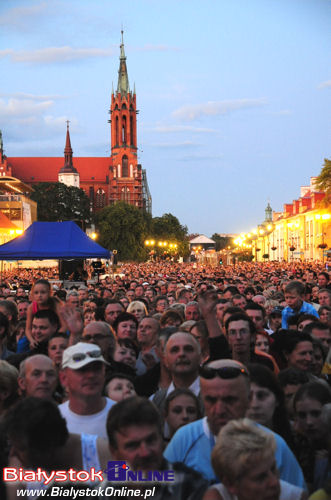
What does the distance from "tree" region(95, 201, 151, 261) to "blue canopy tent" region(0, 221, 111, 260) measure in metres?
77.0

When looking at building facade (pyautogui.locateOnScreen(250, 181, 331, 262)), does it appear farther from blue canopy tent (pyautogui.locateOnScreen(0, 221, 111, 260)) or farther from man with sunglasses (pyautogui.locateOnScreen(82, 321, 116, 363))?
man with sunglasses (pyautogui.locateOnScreen(82, 321, 116, 363))

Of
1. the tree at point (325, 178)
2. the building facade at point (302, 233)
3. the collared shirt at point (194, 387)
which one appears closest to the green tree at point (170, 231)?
the building facade at point (302, 233)

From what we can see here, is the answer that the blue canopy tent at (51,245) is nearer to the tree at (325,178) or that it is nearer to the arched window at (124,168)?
the tree at (325,178)

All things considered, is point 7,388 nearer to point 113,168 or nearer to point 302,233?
point 302,233

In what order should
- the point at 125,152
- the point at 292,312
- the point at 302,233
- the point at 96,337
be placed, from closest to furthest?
the point at 96,337 < the point at 292,312 < the point at 302,233 < the point at 125,152

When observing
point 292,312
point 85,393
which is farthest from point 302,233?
point 85,393

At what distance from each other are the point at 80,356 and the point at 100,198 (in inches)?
5915

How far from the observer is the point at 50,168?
511 ft

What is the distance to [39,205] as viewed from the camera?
10350 cm

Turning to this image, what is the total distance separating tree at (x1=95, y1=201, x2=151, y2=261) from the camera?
96562 mm

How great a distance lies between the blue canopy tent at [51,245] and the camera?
17656mm

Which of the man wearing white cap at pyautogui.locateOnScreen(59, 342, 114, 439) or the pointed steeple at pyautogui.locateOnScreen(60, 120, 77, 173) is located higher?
the pointed steeple at pyautogui.locateOnScreen(60, 120, 77, 173)

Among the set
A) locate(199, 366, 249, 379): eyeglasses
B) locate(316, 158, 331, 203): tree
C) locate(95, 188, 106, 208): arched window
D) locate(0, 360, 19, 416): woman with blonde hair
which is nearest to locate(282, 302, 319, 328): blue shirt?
locate(0, 360, 19, 416): woman with blonde hair

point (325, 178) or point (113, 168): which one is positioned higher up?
point (113, 168)
